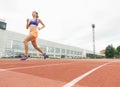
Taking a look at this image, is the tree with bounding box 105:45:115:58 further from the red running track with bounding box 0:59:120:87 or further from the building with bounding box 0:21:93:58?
the red running track with bounding box 0:59:120:87

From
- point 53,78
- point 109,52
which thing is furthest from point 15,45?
point 53,78

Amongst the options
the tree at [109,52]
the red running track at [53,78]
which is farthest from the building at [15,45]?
the red running track at [53,78]

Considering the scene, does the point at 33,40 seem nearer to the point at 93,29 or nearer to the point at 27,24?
the point at 27,24

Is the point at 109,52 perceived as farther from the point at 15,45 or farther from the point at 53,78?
the point at 53,78

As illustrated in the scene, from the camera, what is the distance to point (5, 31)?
62156mm

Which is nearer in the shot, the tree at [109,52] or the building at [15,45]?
the building at [15,45]

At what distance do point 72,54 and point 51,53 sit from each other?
2472cm

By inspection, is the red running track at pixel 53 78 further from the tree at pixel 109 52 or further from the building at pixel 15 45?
the tree at pixel 109 52

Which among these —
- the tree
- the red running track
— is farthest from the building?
the red running track

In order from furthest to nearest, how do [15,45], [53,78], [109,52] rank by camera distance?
[109,52]
[15,45]
[53,78]

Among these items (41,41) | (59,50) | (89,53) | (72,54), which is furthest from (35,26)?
(89,53)

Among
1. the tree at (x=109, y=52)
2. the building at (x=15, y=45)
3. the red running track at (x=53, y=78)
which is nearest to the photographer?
the red running track at (x=53, y=78)

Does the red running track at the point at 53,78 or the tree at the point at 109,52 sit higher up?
the tree at the point at 109,52

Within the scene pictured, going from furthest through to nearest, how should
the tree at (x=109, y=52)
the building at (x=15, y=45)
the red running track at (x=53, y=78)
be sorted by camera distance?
the tree at (x=109, y=52) < the building at (x=15, y=45) < the red running track at (x=53, y=78)
